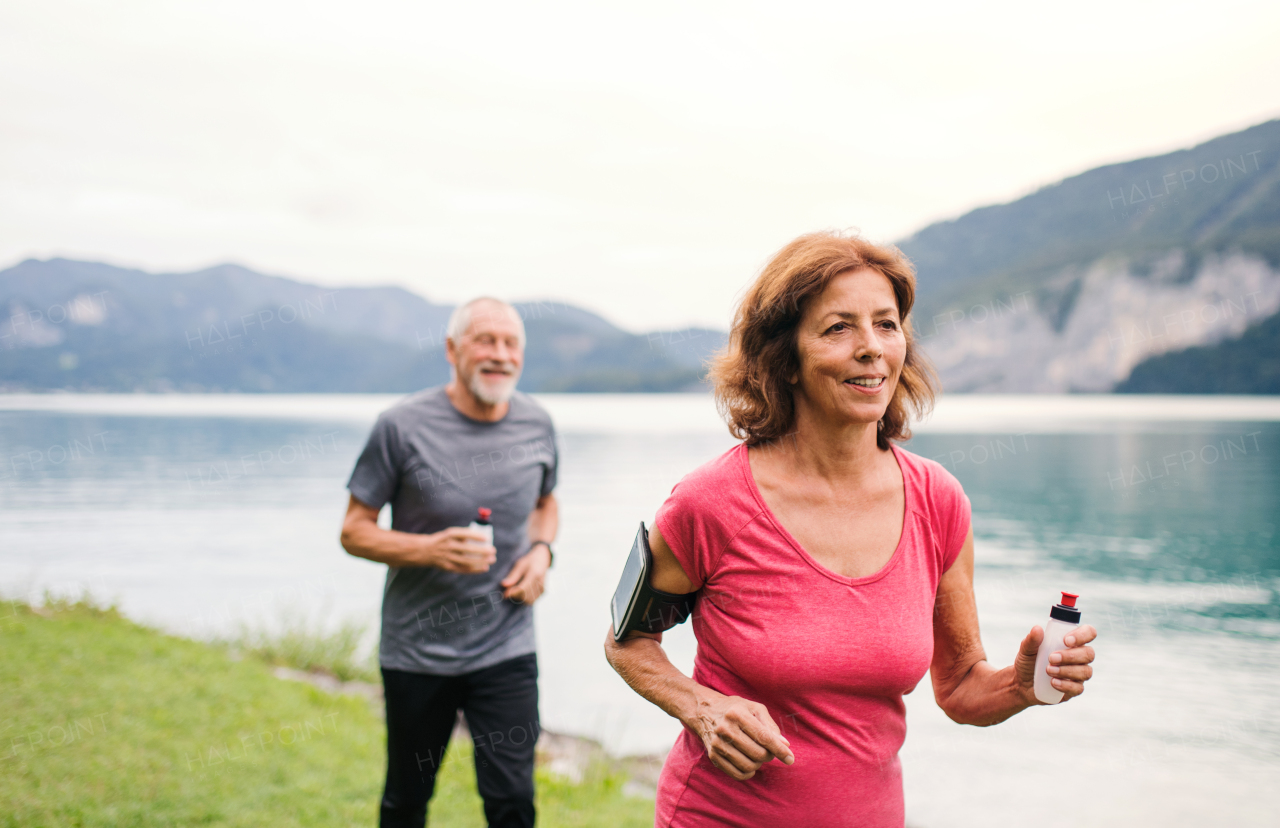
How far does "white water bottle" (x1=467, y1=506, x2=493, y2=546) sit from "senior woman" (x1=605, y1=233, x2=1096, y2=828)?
1706 mm

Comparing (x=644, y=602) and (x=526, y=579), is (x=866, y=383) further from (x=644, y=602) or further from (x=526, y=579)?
(x=526, y=579)

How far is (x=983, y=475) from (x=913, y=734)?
38300 millimetres

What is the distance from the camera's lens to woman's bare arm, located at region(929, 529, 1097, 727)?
2.16 meters

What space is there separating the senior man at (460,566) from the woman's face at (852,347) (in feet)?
6.89

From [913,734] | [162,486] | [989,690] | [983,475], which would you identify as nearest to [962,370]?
[983,475]

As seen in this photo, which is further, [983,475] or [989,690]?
[983,475]

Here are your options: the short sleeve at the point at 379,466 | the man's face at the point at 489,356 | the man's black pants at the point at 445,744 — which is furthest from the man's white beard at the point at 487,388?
the man's black pants at the point at 445,744

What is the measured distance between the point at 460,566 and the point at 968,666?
7.07 feet

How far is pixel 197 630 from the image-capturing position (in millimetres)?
13297

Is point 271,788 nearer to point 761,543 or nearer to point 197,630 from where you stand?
point 761,543

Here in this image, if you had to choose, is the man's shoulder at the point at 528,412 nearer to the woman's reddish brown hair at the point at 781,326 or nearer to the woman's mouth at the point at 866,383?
the woman's reddish brown hair at the point at 781,326

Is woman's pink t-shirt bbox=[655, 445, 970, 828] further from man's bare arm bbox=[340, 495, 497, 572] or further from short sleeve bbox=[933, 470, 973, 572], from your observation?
man's bare arm bbox=[340, 495, 497, 572]

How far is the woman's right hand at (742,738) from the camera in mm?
1850

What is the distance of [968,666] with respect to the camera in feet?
→ 7.66
